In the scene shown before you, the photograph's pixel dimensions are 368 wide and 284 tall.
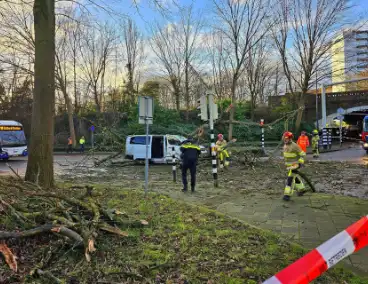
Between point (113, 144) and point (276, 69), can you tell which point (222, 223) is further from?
point (276, 69)

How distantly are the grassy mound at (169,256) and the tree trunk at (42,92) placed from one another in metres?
3.61

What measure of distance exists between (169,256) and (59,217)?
1.55 m

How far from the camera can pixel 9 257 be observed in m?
3.59

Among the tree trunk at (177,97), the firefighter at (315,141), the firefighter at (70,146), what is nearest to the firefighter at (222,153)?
the firefighter at (315,141)

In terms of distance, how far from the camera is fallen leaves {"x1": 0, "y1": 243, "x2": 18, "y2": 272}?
11.4 ft

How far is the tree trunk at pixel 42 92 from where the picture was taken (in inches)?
313

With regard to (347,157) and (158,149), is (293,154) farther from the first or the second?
(347,157)

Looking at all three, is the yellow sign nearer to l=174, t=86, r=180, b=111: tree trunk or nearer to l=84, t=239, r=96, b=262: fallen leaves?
l=174, t=86, r=180, b=111: tree trunk

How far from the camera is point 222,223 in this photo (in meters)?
5.62

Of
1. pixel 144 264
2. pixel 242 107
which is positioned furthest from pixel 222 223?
pixel 242 107

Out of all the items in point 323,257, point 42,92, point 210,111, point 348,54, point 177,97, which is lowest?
point 323,257

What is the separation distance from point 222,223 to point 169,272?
2.12 meters

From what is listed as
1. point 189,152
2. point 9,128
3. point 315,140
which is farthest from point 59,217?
point 9,128

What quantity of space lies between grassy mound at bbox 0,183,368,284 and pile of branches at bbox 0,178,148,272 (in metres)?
0.12
